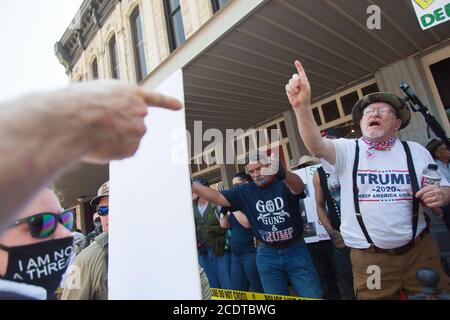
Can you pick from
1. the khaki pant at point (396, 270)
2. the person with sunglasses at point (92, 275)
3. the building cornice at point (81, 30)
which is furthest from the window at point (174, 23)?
the khaki pant at point (396, 270)

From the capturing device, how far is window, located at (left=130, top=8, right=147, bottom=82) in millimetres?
8480

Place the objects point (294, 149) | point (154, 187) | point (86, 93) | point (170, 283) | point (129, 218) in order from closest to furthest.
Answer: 1. point (86, 93)
2. point (170, 283)
3. point (154, 187)
4. point (129, 218)
5. point (294, 149)

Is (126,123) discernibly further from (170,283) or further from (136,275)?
(136,275)

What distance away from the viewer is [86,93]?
580 mm

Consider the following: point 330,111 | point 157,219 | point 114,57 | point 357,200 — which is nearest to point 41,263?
point 157,219

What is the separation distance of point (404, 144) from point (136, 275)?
6.25ft

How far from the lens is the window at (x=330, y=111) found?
6.18m

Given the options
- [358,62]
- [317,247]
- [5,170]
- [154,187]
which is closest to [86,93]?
[5,170]

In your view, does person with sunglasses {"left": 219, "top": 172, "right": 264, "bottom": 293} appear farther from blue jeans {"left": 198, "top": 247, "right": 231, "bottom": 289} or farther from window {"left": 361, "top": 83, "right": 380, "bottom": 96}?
window {"left": 361, "top": 83, "right": 380, "bottom": 96}

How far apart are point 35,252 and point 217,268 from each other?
3110 mm

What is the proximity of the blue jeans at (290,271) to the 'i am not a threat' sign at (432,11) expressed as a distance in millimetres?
1969

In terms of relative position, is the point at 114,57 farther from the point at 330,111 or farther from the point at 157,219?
the point at 157,219

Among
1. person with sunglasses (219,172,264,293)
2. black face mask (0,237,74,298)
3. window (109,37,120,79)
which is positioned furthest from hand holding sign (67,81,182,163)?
window (109,37,120,79)

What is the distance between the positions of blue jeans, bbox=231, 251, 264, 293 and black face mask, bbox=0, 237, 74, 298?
2.46 meters
